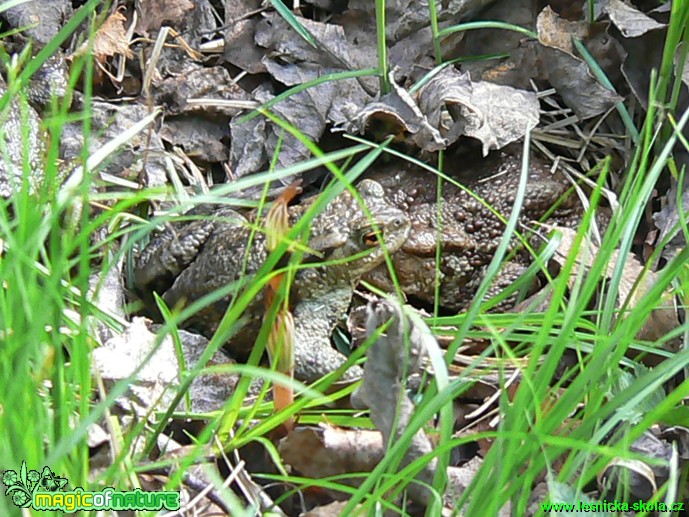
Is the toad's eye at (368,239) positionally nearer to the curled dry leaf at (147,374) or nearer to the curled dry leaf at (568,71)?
the curled dry leaf at (147,374)

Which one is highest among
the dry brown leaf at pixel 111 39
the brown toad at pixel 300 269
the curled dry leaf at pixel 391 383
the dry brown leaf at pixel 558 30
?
the dry brown leaf at pixel 111 39

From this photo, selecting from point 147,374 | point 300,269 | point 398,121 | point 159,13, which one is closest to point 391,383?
point 147,374

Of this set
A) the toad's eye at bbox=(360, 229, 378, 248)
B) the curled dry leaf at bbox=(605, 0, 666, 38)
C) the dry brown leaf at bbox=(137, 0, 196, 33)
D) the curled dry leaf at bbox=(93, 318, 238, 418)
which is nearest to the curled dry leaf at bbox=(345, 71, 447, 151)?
the toad's eye at bbox=(360, 229, 378, 248)

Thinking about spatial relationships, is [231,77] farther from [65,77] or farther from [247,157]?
[65,77]

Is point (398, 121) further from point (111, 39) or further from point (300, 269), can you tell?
point (111, 39)

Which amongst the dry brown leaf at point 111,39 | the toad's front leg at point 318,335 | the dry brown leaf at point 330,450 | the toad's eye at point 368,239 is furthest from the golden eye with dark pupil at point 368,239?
the dry brown leaf at point 111,39

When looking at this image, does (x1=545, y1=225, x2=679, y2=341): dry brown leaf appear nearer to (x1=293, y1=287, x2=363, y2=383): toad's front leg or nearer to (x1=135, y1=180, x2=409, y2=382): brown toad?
(x1=135, y1=180, x2=409, y2=382): brown toad
